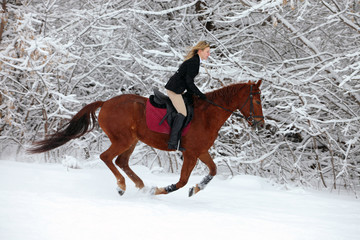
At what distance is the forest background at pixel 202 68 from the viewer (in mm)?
Answer: 8641

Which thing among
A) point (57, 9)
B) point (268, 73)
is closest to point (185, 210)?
point (268, 73)

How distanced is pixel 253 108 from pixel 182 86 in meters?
1.01

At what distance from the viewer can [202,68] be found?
27.4ft

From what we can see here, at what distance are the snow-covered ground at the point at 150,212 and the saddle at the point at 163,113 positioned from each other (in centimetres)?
98

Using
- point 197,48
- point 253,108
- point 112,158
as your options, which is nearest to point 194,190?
point 112,158

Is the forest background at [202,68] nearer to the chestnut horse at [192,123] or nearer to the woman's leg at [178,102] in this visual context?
the chestnut horse at [192,123]

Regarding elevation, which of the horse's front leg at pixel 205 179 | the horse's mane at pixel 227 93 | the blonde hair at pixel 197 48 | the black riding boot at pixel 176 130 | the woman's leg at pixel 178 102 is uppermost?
the blonde hair at pixel 197 48

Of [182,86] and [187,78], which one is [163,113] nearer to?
[182,86]

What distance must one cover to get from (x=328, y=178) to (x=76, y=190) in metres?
7.58

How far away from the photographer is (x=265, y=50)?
34.0 feet

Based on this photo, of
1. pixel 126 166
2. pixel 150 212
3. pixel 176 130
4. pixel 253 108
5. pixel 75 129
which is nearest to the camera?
pixel 150 212

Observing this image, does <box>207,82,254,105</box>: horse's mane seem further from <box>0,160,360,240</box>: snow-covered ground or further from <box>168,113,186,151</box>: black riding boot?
<box>0,160,360,240</box>: snow-covered ground

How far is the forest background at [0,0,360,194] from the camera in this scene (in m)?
8.64

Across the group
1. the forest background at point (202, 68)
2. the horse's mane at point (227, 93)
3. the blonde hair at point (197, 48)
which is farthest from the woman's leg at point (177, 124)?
the forest background at point (202, 68)
